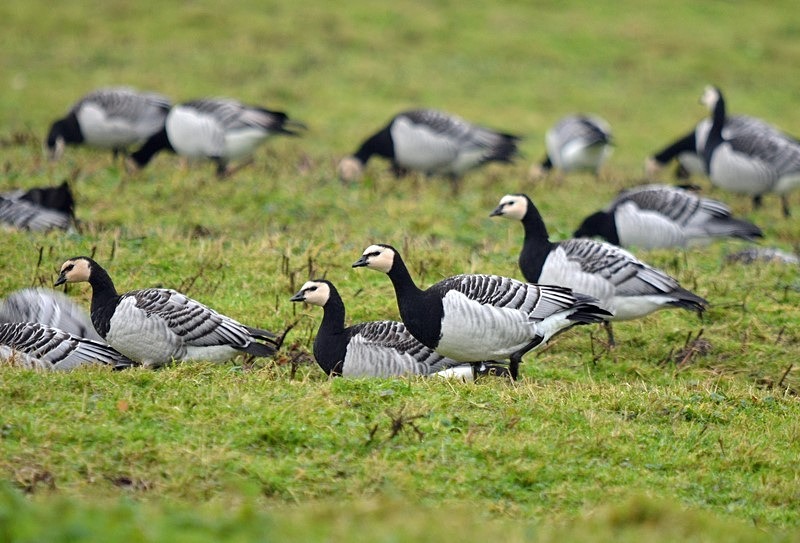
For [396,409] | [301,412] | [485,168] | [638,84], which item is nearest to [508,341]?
[396,409]

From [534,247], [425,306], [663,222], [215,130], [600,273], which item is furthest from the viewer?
[215,130]

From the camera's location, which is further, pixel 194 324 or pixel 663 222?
pixel 663 222

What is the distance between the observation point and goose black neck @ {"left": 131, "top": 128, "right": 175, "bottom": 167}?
16.5 metres

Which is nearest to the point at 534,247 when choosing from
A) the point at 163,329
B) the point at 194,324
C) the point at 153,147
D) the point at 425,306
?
the point at 425,306

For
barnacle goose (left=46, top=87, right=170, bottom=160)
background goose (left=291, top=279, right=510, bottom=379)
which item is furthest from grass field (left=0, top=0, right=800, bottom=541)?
barnacle goose (left=46, top=87, right=170, bottom=160)

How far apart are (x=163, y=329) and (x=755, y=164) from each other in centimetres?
1052

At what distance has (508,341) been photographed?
8820mm

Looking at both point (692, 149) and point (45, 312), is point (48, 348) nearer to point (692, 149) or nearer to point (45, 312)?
point (45, 312)

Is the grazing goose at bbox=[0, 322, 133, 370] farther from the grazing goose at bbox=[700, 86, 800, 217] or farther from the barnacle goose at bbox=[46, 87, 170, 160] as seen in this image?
the grazing goose at bbox=[700, 86, 800, 217]

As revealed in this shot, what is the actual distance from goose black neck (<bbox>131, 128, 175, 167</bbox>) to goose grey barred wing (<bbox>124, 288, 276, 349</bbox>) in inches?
311

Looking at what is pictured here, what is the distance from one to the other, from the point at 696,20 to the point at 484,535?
3023cm

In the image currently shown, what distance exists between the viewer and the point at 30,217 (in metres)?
12.2

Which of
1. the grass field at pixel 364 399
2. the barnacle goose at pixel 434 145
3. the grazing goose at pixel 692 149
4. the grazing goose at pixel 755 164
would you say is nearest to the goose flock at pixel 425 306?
the grass field at pixel 364 399

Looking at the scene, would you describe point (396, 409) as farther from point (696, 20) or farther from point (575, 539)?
point (696, 20)
